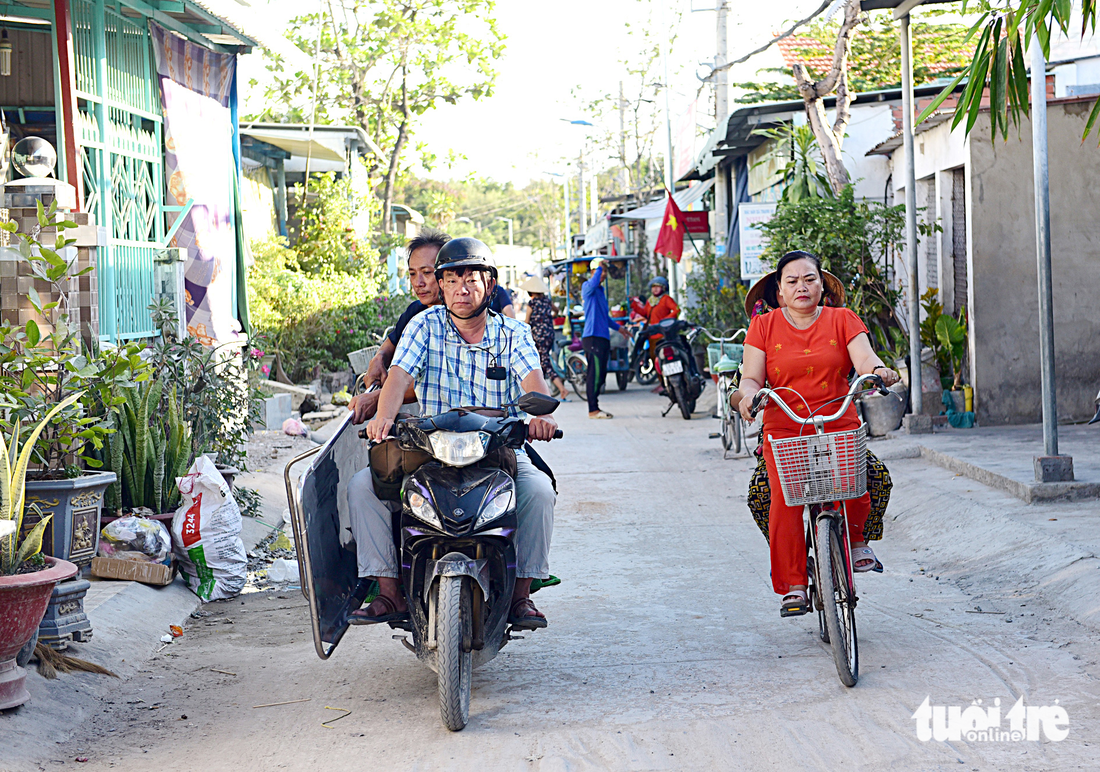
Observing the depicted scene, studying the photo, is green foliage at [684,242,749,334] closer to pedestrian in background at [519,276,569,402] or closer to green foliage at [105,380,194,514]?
pedestrian in background at [519,276,569,402]

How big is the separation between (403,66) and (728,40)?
8.01 m

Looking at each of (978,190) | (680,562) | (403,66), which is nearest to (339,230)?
(403,66)

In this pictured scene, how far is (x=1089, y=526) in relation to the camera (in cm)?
661

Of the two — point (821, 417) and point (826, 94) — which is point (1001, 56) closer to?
point (821, 417)

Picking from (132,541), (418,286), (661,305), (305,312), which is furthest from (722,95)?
(132,541)

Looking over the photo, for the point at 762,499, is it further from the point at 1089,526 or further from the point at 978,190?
the point at 978,190

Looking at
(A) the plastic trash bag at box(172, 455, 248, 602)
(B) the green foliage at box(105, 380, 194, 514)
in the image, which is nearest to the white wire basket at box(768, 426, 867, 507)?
(A) the plastic trash bag at box(172, 455, 248, 602)

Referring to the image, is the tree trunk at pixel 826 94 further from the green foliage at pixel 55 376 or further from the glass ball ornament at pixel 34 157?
the green foliage at pixel 55 376

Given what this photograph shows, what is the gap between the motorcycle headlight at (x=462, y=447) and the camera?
4.09 meters

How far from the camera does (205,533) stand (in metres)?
6.30

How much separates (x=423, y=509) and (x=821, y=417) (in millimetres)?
1626

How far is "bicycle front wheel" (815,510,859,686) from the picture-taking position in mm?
4320

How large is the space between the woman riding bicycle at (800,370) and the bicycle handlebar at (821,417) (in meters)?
0.14

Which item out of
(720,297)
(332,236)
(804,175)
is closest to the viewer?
(804,175)
